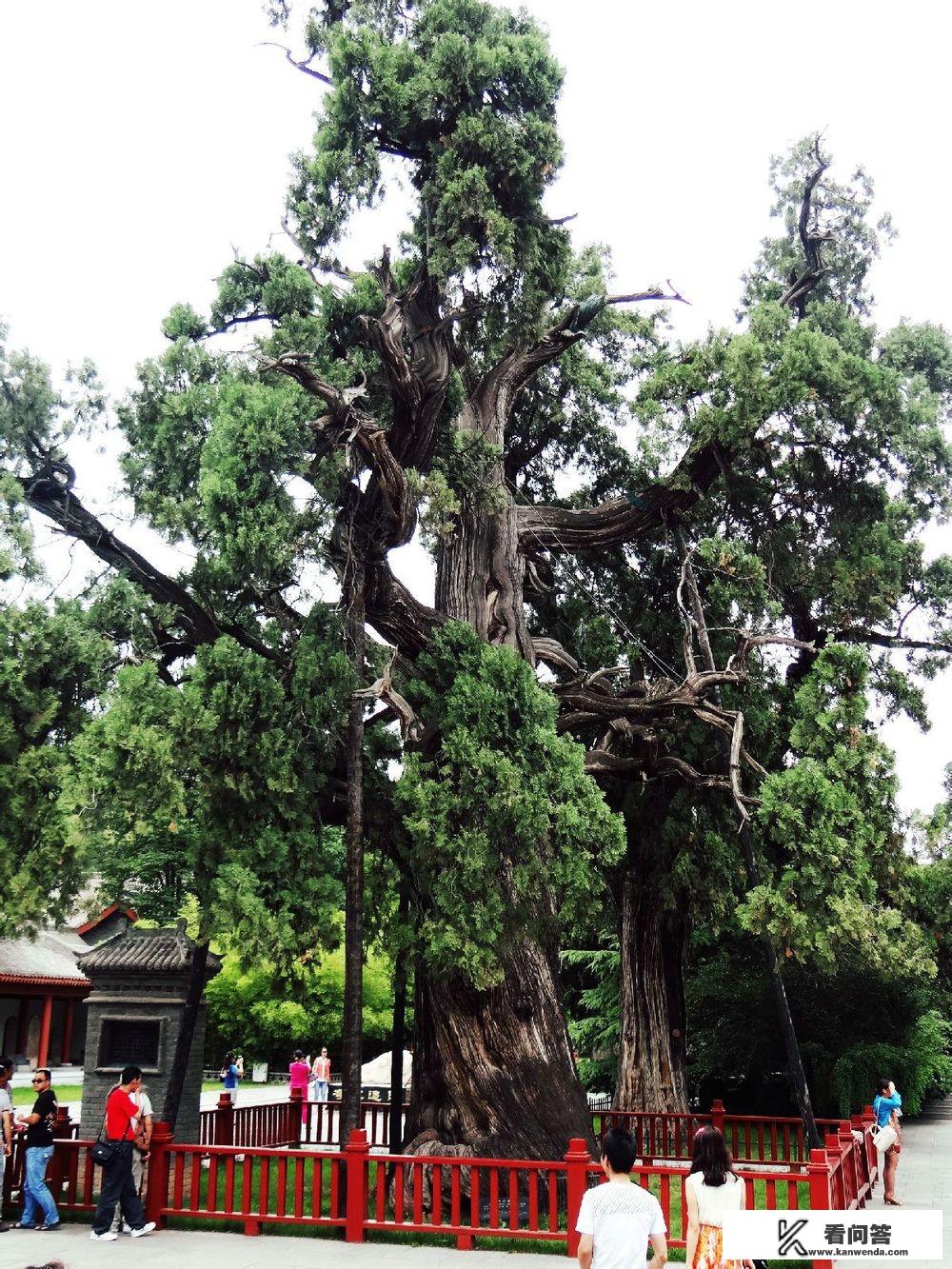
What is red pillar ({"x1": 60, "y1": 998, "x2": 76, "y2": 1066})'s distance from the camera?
114 feet

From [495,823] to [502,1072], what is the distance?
2.99m

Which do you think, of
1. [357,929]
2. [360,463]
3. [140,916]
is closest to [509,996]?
[357,929]

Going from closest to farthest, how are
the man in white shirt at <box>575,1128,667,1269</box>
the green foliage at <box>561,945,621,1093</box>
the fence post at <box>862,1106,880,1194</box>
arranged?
the man in white shirt at <box>575,1128,667,1269</box> → the fence post at <box>862,1106,880,1194</box> → the green foliage at <box>561,945,621,1093</box>

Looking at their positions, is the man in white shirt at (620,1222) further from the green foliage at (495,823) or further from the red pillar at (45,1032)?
the red pillar at (45,1032)

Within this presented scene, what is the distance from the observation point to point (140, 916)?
36125 millimetres

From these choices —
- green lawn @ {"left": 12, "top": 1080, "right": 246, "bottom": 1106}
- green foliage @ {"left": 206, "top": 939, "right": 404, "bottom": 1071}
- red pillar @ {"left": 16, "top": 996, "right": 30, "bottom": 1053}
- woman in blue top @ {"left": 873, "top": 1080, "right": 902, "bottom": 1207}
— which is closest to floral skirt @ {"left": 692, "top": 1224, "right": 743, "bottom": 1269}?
woman in blue top @ {"left": 873, "top": 1080, "right": 902, "bottom": 1207}

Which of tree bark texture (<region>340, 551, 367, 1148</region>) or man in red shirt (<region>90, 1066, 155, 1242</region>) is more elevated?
tree bark texture (<region>340, 551, 367, 1148</region>)

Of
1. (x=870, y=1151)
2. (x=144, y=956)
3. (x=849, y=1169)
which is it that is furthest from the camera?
(x=144, y=956)

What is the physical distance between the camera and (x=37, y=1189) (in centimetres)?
992

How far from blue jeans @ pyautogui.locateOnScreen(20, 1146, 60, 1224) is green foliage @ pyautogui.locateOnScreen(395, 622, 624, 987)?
3835mm

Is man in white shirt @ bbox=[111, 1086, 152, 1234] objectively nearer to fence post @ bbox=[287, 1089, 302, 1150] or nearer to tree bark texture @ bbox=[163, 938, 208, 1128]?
tree bark texture @ bbox=[163, 938, 208, 1128]

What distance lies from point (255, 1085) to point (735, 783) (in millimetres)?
24858

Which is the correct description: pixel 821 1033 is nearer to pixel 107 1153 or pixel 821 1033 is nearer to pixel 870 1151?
pixel 870 1151

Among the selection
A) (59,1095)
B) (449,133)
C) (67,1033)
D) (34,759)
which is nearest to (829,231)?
(449,133)
